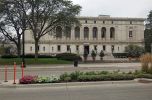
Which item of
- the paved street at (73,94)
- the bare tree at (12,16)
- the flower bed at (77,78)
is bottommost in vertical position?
the paved street at (73,94)

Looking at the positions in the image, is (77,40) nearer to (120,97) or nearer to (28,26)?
(28,26)

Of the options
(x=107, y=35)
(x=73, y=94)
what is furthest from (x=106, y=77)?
(x=107, y=35)

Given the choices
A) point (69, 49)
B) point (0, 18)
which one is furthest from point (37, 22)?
point (69, 49)

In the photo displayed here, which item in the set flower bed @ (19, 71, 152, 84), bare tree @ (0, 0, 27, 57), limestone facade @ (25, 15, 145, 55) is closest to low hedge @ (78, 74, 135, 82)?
flower bed @ (19, 71, 152, 84)

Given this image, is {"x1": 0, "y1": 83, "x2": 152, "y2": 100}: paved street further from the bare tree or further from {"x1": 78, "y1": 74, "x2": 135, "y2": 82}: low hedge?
the bare tree

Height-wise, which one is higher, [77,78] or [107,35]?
[107,35]

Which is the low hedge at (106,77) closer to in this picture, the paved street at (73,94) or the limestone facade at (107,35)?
the paved street at (73,94)

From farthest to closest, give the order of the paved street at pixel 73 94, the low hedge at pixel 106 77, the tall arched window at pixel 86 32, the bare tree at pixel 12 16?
the tall arched window at pixel 86 32 < the bare tree at pixel 12 16 < the low hedge at pixel 106 77 < the paved street at pixel 73 94

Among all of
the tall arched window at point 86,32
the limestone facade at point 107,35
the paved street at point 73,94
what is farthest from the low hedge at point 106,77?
the tall arched window at point 86,32

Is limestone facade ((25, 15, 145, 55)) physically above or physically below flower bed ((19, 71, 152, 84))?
above

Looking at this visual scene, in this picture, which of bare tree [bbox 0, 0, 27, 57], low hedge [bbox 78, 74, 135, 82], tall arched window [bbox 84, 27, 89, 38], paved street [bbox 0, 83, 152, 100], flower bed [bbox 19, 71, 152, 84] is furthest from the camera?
tall arched window [bbox 84, 27, 89, 38]

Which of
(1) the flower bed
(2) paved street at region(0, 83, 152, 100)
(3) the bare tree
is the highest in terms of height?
(3) the bare tree

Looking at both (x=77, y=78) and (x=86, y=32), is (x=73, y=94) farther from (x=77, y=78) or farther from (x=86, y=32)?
(x=86, y=32)

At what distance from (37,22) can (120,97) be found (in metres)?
48.4
